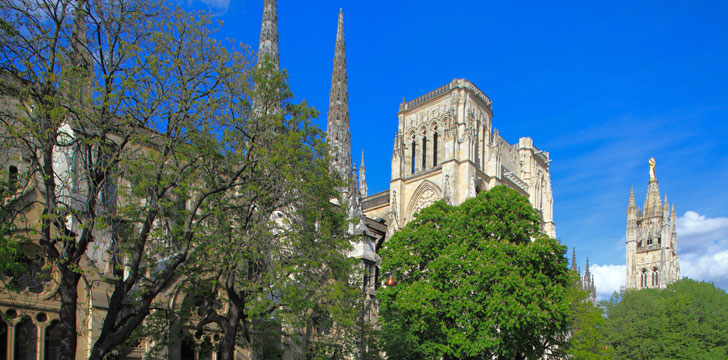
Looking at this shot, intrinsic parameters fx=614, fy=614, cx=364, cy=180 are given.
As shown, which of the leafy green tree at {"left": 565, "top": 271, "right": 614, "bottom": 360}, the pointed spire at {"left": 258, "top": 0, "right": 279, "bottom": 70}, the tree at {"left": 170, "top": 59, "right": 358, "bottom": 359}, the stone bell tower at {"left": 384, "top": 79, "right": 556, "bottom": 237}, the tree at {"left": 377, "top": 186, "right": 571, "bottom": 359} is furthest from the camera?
the stone bell tower at {"left": 384, "top": 79, "right": 556, "bottom": 237}

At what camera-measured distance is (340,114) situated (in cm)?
4594

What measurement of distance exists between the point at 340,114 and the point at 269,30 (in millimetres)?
9205

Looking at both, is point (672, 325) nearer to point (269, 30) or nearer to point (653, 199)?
point (269, 30)

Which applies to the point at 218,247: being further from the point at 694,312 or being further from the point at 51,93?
the point at 694,312

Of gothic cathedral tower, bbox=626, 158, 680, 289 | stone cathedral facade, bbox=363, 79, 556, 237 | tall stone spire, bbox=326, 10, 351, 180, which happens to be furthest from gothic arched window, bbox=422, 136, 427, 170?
gothic cathedral tower, bbox=626, 158, 680, 289

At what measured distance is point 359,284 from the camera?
21875 mm

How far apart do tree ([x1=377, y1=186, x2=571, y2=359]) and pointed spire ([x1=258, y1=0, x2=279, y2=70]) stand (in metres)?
16.4

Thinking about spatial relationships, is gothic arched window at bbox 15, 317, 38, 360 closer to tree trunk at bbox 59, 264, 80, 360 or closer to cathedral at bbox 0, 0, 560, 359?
tree trunk at bbox 59, 264, 80, 360

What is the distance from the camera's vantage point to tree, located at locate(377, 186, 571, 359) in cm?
2503

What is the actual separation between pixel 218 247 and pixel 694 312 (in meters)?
43.3

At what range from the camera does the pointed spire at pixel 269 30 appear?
3875 centimetres

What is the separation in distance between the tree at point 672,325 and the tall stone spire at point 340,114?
23.2m

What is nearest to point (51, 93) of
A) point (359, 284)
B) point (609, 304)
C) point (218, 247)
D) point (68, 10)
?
point (68, 10)

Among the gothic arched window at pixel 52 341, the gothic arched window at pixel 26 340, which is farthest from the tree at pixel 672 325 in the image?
the gothic arched window at pixel 26 340
